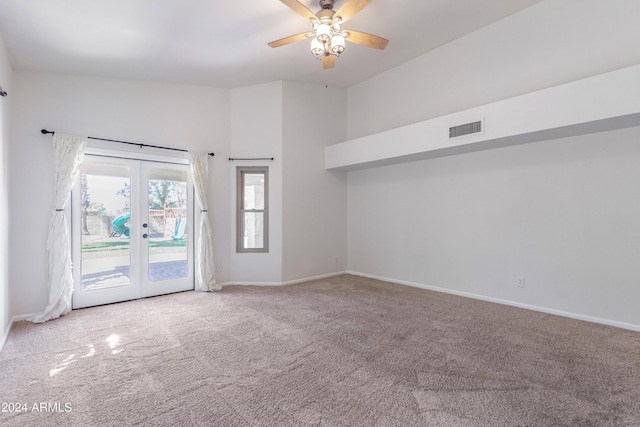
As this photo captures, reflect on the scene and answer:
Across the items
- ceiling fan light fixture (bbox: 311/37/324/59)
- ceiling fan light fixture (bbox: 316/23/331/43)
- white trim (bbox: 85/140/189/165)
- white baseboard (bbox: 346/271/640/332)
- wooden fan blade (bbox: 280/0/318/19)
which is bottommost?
white baseboard (bbox: 346/271/640/332)

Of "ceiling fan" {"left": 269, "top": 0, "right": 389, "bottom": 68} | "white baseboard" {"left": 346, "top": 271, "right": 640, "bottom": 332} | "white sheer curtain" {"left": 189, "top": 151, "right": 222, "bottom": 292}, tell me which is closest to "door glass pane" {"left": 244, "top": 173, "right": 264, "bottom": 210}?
"white sheer curtain" {"left": 189, "top": 151, "right": 222, "bottom": 292}

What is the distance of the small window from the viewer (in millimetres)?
5555

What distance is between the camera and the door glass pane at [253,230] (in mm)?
5582

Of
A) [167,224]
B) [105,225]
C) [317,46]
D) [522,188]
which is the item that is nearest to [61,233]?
[105,225]

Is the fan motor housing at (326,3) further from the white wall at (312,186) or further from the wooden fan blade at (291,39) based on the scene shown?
the white wall at (312,186)

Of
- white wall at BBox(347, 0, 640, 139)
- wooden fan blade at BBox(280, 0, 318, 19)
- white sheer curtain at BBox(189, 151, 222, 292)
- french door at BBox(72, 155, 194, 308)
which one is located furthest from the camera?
white sheer curtain at BBox(189, 151, 222, 292)

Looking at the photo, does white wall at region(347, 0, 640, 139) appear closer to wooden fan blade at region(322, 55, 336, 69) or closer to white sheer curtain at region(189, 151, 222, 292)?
wooden fan blade at region(322, 55, 336, 69)

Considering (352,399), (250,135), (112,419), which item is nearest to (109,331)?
(112,419)

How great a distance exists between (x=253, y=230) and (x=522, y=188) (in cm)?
417

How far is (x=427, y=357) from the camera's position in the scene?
2730 millimetres

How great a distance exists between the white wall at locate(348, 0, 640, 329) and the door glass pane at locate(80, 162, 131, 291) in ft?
13.7

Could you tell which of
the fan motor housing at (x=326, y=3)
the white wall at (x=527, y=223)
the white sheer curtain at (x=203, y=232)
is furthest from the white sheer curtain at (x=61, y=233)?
the white wall at (x=527, y=223)

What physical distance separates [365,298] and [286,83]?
3.84 metres

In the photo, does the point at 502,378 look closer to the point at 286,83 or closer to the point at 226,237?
the point at 226,237
